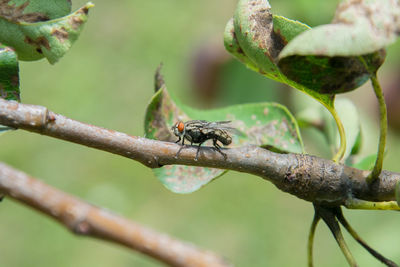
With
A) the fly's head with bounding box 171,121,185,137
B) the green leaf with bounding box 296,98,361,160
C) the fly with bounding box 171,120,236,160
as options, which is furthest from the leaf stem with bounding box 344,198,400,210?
the fly's head with bounding box 171,121,185,137

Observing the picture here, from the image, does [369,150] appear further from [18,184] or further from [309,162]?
[18,184]

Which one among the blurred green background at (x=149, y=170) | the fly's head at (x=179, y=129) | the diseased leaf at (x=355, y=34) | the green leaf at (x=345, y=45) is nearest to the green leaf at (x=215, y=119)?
the fly's head at (x=179, y=129)

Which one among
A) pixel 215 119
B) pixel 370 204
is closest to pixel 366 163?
pixel 370 204

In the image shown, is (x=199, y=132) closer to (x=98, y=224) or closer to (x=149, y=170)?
(x=98, y=224)

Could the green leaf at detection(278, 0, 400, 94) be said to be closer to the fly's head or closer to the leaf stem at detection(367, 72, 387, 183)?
the leaf stem at detection(367, 72, 387, 183)

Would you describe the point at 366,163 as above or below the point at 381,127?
below
